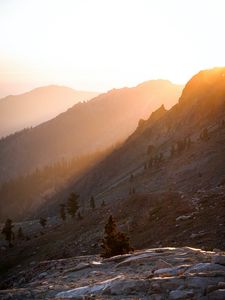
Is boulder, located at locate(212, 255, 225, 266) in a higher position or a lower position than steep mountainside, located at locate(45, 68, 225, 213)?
lower

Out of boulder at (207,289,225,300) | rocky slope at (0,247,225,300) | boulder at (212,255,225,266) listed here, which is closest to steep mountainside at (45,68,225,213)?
rocky slope at (0,247,225,300)

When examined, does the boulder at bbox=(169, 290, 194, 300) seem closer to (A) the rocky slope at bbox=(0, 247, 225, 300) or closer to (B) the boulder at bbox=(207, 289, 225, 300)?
(A) the rocky slope at bbox=(0, 247, 225, 300)

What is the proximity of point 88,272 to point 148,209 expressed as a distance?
42.8 meters

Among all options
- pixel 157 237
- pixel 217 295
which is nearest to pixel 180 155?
pixel 157 237

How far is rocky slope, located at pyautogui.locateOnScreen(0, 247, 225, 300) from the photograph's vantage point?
55.8 feet

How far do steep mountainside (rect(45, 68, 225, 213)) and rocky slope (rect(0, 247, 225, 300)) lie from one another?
4728cm

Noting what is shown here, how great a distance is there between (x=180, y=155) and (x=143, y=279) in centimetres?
11717

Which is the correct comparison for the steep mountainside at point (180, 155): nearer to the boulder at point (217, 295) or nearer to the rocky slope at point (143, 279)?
the rocky slope at point (143, 279)

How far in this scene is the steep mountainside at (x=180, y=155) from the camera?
341 ft

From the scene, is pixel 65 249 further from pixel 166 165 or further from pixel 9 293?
pixel 166 165

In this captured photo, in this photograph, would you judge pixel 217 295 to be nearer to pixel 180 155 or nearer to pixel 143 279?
pixel 143 279

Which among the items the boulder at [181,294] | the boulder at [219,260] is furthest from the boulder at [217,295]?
the boulder at [219,260]

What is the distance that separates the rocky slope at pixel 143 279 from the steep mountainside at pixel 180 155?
155 feet

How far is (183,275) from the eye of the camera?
1853 centimetres
